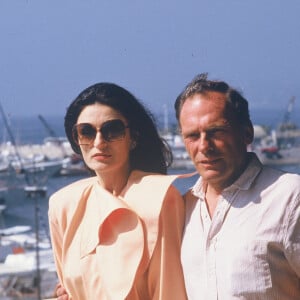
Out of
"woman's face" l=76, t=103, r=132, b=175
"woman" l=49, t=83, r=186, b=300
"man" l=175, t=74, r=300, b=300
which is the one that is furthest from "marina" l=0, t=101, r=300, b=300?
"man" l=175, t=74, r=300, b=300

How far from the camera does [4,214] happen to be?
148 ft

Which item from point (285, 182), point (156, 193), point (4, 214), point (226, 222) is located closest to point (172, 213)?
point (156, 193)

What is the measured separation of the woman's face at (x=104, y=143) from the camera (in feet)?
8.04

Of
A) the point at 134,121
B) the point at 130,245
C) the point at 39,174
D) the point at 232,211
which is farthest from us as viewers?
the point at 39,174

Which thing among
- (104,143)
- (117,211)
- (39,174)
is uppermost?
(104,143)

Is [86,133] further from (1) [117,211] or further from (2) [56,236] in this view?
(2) [56,236]

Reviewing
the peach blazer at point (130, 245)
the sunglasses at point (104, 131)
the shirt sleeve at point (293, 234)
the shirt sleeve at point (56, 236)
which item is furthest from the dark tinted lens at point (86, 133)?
the shirt sleeve at point (293, 234)

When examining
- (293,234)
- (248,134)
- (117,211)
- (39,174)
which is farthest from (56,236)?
(39,174)

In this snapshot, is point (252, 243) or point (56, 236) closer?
point (252, 243)

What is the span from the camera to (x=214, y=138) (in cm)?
223

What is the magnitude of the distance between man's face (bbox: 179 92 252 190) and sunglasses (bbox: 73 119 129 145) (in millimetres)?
272

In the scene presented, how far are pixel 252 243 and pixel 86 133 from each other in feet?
2.29

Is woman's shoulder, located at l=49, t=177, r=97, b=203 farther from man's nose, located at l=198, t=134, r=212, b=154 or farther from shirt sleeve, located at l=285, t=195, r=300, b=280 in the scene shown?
shirt sleeve, located at l=285, t=195, r=300, b=280

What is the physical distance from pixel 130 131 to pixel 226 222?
517mm
